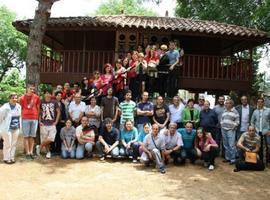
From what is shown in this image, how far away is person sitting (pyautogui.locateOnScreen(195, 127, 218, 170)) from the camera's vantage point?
10500mm

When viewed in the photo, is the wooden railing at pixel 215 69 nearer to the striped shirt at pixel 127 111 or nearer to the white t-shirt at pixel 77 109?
the striped shirt at pixel 127 111

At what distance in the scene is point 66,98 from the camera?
11.9m

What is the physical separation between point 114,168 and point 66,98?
8.91 feet

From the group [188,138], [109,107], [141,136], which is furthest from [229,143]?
[109,107]

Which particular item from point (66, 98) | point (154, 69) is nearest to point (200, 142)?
point (154, 69)

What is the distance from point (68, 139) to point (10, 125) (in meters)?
1.43

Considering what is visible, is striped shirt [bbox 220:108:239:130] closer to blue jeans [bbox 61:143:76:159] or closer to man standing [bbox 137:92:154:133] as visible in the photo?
man standing [bbox 137:92:154:133]

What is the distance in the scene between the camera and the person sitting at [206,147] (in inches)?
413

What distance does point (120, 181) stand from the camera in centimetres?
918

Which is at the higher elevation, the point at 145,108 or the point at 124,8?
the point at 124,8

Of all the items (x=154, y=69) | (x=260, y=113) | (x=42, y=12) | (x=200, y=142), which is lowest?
(x=200, y=142)

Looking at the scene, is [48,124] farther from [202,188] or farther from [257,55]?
[257,55]

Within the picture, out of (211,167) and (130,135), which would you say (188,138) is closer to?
(211,167)

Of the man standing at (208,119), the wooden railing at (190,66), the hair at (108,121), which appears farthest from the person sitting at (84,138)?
the wooden railing at (190,66)
